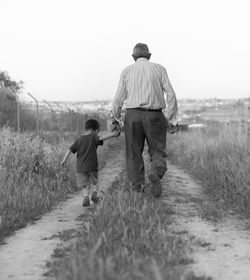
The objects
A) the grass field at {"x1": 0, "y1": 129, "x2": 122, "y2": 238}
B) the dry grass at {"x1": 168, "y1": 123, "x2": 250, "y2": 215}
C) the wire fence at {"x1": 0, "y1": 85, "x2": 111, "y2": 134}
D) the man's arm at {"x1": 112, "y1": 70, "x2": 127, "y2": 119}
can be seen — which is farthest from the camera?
the wire fence at {"x1": 0, "y1": 85, "x2": 111, "y2": 134}

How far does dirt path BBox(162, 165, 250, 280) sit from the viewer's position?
3.73 metres

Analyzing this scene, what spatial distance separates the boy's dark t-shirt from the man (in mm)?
450

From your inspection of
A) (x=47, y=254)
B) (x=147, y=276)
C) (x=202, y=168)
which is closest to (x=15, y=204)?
(x=47, y=254)

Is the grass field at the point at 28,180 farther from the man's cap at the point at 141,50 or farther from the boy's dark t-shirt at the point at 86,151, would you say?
the man's cap at the point at 141,50

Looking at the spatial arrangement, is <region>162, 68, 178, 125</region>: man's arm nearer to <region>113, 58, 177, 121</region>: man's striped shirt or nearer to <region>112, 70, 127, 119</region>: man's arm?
<region>113, 58, 177, 121</region>: man's striped shirt

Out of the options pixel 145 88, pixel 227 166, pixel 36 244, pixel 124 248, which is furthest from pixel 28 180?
pixel 124 248

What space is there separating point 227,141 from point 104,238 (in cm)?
911

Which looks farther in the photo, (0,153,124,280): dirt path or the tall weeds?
the tall weeds

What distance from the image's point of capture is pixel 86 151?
23.8 feet

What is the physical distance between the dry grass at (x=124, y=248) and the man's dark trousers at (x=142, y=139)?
1.42m

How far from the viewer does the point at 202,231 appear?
505 centimetres

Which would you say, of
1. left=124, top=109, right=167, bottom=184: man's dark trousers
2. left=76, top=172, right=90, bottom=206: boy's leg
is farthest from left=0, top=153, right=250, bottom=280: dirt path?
left=124, top=109, right=167, bottom=184: man's dark trousers

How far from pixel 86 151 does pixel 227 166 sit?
2.97m

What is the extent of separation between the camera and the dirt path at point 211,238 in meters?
3.73
